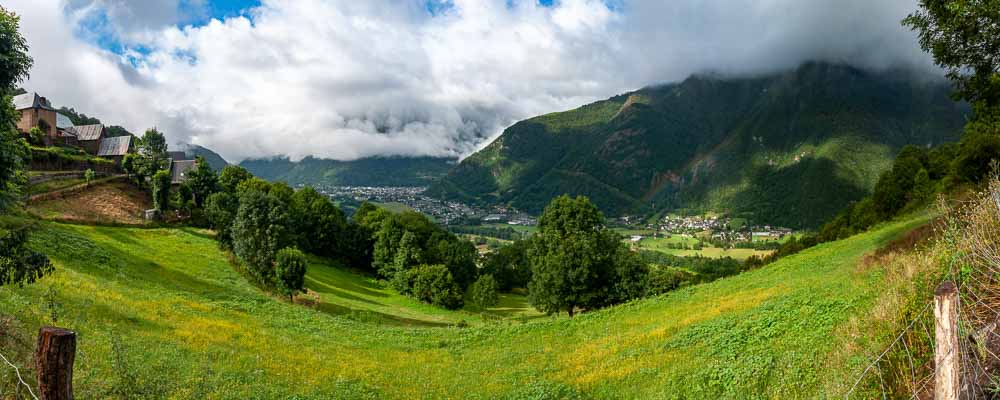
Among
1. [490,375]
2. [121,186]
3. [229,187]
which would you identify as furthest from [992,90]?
[229,187]

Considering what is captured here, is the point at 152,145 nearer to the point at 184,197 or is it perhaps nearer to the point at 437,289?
the point at 184,197

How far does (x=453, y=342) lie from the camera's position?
67.2 ft

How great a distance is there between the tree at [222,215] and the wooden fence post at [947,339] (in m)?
49.8

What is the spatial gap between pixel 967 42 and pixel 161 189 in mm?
65219

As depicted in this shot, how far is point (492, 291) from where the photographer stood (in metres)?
57.4

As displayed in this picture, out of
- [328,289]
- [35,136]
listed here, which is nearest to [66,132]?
[35,136]

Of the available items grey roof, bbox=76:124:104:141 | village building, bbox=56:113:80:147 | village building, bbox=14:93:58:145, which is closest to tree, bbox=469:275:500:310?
village building, bbox=14:93:58:145

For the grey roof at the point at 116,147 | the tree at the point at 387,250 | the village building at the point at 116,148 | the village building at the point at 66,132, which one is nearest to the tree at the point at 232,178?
the village building at the point at 116,148

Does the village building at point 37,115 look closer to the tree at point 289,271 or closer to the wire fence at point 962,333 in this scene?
the tree at point 289,271

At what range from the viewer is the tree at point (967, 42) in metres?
12.0

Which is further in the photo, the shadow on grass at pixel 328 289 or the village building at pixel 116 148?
the village building at pixel 116 148

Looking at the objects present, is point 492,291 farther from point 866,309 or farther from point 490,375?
point 866,309


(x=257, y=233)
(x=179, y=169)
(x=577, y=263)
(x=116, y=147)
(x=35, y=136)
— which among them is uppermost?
(x=116, y=147)

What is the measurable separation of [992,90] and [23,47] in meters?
26.4
